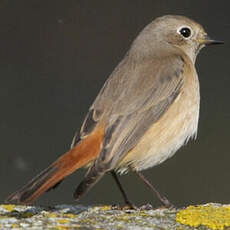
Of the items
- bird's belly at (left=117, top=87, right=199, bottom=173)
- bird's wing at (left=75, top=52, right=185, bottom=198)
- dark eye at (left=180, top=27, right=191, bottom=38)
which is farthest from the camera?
dark eye at (left=180, top=27, right=191, bottom=38)

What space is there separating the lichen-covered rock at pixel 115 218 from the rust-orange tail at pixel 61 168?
12 cm

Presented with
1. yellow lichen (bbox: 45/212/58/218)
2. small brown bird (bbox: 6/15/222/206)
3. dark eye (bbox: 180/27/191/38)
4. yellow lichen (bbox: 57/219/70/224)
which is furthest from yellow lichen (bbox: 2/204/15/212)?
dark eye (bbox: 180/27/191/38)

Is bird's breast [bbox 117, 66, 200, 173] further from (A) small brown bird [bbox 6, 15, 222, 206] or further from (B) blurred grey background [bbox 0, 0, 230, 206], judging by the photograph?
(B) blurred grey background [bbox 0, 0, 230, 206]

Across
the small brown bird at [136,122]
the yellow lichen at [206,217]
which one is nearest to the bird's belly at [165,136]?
the small brown bird at [136,122]

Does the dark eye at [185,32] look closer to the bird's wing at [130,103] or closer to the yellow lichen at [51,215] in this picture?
the bird's wing at [130,103]

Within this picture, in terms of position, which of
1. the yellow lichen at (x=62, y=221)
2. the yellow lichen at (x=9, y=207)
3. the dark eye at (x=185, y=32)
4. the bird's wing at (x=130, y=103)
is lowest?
the yellow lichen at (x=62, y=221)

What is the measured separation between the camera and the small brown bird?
628cm

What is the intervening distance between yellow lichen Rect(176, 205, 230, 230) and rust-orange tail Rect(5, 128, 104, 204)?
91cm

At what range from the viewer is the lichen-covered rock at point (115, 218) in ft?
18.0

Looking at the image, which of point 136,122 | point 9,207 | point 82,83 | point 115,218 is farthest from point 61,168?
point 82,83

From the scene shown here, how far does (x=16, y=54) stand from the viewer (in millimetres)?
10547

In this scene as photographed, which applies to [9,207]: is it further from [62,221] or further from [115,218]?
[115,218]

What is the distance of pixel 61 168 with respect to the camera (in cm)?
614

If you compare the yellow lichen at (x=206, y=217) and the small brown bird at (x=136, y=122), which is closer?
the yellow lichen at (x=206, y=217)
